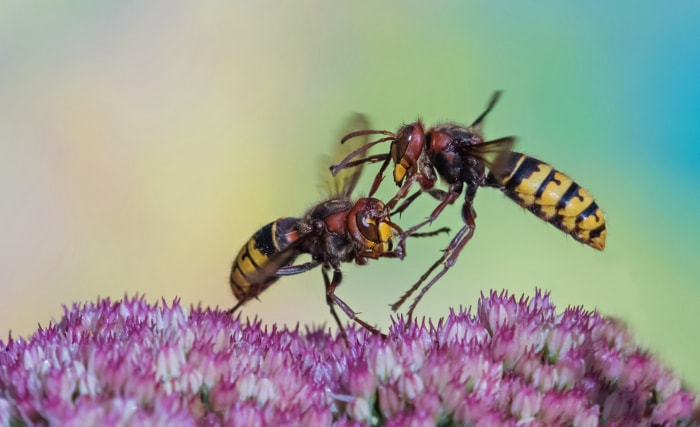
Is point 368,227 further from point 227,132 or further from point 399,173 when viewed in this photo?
point 227,132

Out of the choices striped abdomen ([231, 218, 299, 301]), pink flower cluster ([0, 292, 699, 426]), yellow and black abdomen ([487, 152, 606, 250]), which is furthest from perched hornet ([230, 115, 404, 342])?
yellow and black abdomen ([487, 152, 606, 250])

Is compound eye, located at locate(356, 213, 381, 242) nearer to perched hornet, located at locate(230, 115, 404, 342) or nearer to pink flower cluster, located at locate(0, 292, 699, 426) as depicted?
perched hornet, located at locate(230, 115, 404, 342)

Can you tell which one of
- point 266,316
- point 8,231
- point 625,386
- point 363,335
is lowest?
point 625,386

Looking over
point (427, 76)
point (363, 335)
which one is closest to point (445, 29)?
point (427, 76)

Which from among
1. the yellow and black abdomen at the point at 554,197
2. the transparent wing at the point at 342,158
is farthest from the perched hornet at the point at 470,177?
the transparent wing at the point at 342,158

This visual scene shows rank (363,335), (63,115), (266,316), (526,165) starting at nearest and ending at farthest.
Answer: (363,335)
(526,165)
(266,316)
(63,115)

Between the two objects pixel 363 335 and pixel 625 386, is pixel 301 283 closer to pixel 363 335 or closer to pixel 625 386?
pixel 363 335
